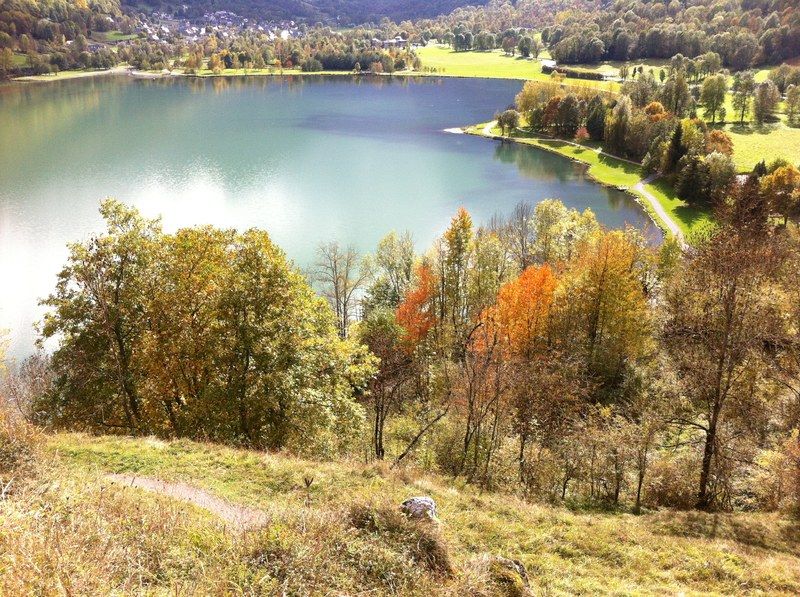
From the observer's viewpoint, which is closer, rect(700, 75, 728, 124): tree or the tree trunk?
the tree trunk

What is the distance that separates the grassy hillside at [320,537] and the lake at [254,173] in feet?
93.6

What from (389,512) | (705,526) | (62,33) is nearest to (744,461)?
(705,526)

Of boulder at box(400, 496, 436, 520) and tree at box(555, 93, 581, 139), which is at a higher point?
tree at box(555, 93, 581, 139)

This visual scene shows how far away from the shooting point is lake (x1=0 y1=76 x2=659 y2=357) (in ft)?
171

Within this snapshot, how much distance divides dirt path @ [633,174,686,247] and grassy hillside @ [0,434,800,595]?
43407 mm

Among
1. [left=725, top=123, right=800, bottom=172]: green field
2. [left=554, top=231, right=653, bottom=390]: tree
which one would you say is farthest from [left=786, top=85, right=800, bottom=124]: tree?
[left=554, top=231, right=653, bottom=390]: tree

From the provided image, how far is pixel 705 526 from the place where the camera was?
13602mm

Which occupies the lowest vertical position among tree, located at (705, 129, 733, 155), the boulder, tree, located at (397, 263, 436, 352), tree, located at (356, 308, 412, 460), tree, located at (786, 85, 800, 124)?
tree, located at (397, 263, 436, 352)

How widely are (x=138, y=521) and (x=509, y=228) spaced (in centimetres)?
4081

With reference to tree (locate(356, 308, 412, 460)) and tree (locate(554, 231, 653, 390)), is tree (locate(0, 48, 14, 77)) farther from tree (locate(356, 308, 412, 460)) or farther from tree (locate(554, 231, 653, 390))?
tree (locate(554, 231, 653, 390))

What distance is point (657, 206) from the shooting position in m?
62.7

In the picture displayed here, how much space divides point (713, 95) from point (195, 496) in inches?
3992

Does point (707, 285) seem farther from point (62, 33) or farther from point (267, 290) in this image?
point (62, 33)

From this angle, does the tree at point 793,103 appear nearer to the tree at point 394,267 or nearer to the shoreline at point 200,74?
the tree at point 394,267
